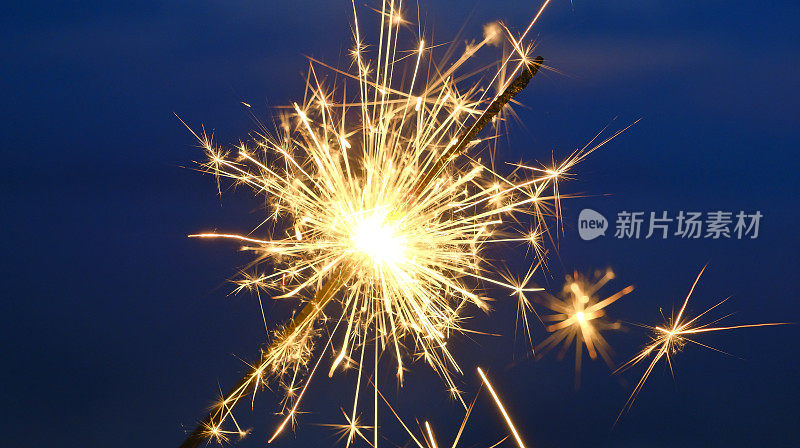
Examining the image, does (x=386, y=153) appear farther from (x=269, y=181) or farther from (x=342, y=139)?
(x=269, y=181)

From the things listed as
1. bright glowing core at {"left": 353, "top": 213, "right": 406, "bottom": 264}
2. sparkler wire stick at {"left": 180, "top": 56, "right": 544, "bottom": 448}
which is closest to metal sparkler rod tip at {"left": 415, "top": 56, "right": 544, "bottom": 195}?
sparkler wire stick at {"left": 180, "top": 56, "right": 544, "bottom": 448}

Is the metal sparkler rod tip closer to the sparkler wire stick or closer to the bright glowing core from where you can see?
the sparkler wire stick

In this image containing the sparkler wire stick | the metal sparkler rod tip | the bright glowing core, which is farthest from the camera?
the bright glowing core

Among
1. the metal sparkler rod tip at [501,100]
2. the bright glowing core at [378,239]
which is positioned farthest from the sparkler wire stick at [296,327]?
the bright glowing core at [378,239]

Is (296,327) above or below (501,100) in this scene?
below

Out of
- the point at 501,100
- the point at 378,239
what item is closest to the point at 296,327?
the point at 378,239

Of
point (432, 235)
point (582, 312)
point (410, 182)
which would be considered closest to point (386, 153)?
point (410, 182)

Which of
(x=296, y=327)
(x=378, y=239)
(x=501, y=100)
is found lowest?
(x=296, y=327)

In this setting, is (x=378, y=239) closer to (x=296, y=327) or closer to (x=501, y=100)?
(x=296, y=327)
